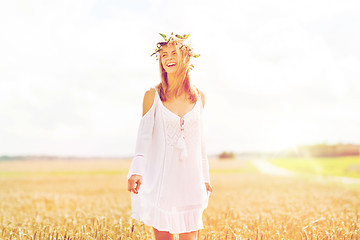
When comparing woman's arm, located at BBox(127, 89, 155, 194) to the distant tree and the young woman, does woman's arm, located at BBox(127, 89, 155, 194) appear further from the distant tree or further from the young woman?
the distant tree

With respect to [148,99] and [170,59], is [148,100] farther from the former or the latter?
[170,59]

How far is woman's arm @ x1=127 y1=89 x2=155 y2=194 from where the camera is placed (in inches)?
151

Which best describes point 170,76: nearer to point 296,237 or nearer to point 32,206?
point 296,237

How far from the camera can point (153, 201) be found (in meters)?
3.86

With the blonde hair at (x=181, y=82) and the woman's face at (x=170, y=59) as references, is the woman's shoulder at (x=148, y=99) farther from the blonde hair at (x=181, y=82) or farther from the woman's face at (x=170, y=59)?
the woman's face at (x=170, y=59)

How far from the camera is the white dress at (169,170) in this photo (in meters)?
3.82

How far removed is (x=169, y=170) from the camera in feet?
12.6

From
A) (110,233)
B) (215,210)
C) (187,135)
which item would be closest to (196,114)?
(187,135)

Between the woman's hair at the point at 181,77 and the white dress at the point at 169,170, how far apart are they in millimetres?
123

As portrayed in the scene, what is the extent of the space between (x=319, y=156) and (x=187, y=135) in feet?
211

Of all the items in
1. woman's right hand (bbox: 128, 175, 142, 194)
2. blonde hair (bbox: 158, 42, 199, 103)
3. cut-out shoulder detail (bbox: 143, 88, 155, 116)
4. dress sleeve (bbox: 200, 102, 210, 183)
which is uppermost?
blonde hair (bbox: 158, 42, 199, 103)

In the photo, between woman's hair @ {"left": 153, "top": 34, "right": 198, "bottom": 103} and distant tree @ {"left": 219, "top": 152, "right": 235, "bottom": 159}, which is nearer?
woman's hair @ {"left": 153, "top": 34, "right": 198, "bottom": 103}

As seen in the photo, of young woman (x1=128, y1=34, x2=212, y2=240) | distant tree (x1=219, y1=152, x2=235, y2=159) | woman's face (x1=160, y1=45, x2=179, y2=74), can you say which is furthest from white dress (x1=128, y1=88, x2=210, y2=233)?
distant tree (x1=219, y1=152, x2=235, y2=159)

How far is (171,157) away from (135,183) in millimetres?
419
